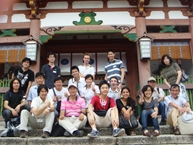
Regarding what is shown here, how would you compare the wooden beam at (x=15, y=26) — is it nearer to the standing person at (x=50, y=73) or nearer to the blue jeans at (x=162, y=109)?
the standing person at (x=50, y=73)

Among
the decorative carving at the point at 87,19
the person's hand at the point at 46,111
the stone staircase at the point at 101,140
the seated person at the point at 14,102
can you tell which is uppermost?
the decorative carving at the point at 87,19

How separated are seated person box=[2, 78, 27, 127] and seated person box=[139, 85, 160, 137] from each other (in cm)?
237

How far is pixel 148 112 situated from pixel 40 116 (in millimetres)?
2067

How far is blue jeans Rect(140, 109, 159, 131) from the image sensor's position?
181 inches

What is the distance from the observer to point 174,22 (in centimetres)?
844

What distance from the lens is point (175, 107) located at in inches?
195

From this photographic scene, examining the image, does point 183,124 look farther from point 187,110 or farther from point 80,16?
point 80,16

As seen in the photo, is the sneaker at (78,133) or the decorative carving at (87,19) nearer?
the sneaker at (78,133)

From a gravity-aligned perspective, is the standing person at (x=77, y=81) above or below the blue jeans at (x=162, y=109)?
above

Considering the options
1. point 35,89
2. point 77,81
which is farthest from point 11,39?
point 77,81

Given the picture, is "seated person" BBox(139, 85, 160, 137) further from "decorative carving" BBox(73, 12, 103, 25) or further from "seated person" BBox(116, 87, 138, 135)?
"decorative carving" BBox(73, 12, 103, 25)

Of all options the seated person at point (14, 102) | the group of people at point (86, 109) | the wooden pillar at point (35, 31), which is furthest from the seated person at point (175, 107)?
the wooden pillar at point (35, 31)

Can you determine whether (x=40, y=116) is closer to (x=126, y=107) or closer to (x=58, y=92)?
(x=58, y=92)

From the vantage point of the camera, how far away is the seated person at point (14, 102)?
478 cm
